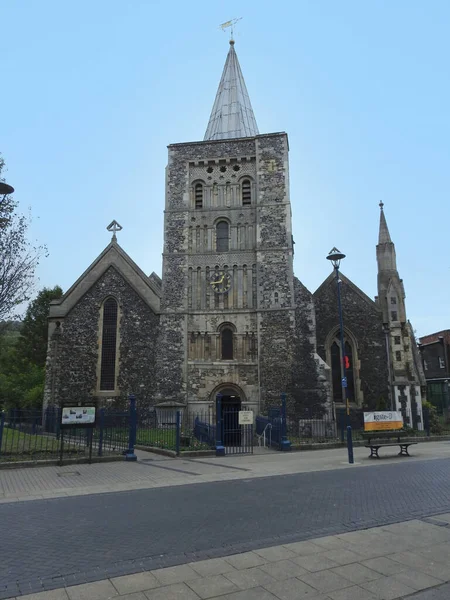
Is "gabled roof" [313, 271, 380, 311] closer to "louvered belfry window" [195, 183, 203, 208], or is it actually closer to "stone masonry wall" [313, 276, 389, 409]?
"stone masonry wall" [313, 276, 389, 409]

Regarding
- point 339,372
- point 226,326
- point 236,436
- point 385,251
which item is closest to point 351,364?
point 339,372

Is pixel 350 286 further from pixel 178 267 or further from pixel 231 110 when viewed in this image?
pixel 231 110

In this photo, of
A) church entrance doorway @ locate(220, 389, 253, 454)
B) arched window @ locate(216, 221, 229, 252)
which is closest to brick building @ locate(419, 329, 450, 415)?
church entrance doorway @ locate(220, 389, 253, 454)

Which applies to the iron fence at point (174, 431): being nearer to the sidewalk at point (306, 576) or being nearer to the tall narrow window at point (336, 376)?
the tall narrow window at point (336, 376)

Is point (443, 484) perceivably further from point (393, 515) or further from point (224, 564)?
point (224, 564)

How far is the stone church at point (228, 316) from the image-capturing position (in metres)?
26.0

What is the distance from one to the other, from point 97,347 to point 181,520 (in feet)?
68.1

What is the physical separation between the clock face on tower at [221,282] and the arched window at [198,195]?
4.86 m

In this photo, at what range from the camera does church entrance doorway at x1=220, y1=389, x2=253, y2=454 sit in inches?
715

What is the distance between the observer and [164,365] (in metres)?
26.2

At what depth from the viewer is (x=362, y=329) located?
28.7 meters

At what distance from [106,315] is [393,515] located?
22.6 m

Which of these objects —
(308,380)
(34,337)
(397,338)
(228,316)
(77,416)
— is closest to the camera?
(77,416)

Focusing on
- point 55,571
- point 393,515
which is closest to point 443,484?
point 393,515
